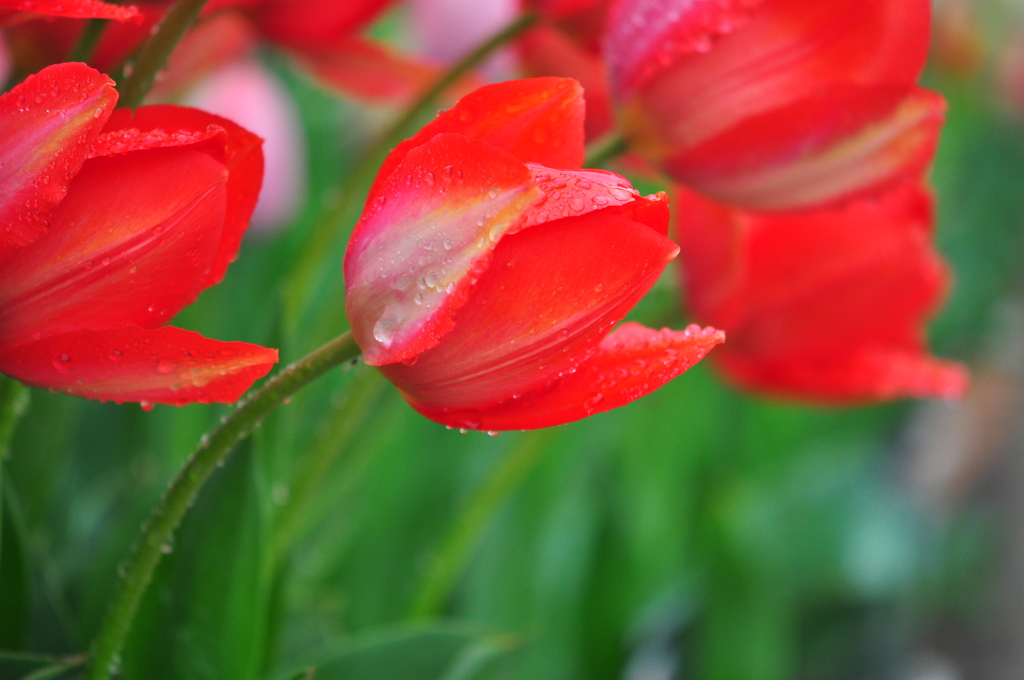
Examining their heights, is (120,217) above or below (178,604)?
above

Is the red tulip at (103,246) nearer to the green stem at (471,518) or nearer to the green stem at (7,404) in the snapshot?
the green stem at (7,404)

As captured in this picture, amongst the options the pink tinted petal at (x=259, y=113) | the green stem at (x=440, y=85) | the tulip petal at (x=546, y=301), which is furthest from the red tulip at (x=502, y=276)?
the pink tinted petal at (x=259, y=113)

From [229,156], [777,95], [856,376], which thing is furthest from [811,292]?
[229,156]

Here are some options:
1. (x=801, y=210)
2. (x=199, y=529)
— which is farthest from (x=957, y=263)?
(x=199, y=529)

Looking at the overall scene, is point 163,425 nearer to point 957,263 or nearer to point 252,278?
point 252,278

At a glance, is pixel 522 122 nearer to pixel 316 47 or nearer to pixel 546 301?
pixel 546 301

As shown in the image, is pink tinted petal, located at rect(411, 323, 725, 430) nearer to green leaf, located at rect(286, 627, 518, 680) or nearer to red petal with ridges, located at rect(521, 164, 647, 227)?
red petal with ridges, located at rect(521, 164, 647, 227)
